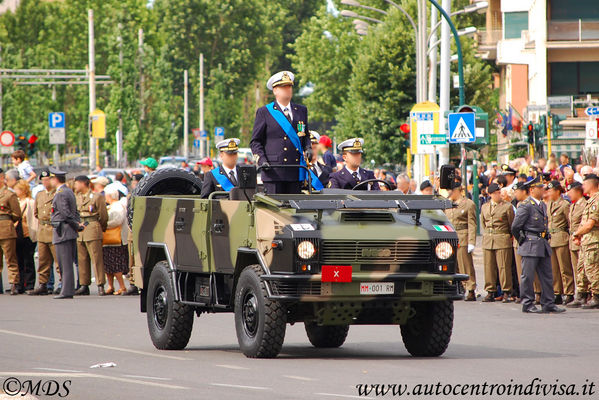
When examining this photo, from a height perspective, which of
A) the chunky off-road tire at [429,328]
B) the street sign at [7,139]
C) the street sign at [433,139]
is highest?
the street sign at [7,139]

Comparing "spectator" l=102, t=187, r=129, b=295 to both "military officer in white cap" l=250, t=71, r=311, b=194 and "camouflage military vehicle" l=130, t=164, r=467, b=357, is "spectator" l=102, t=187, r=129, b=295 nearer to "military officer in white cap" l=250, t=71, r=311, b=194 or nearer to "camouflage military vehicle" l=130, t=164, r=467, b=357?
"military officer in white cap" l=250, t=71, r=311, b=194

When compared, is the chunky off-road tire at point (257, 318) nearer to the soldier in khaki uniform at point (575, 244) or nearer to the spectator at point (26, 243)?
the soldier in khaki uniform at point (575, 244)

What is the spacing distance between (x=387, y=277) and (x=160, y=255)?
335cm

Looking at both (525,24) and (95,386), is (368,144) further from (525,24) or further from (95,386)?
(95,386)

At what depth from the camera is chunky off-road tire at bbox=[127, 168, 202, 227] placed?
52.1 feet

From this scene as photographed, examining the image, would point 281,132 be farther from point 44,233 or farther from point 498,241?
point 44,233

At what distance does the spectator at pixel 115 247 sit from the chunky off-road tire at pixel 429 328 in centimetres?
984

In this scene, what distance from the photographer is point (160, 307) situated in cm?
1445

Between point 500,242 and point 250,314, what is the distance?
885 centimetres

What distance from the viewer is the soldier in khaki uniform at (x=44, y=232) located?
22.4m

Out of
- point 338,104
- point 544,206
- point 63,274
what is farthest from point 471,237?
point 338,104

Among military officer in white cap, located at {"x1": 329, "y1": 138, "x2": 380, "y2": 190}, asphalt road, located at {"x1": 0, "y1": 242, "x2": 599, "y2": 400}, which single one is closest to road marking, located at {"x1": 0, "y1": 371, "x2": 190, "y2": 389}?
asphalt road, located at {"x1": 0, "y1": 242, "x2": 599, "y2": 400}

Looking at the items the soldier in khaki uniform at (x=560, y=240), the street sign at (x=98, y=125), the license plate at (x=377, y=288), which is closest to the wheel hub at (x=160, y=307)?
the license plate at (x=377, y=288)

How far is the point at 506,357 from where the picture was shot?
13281mm
